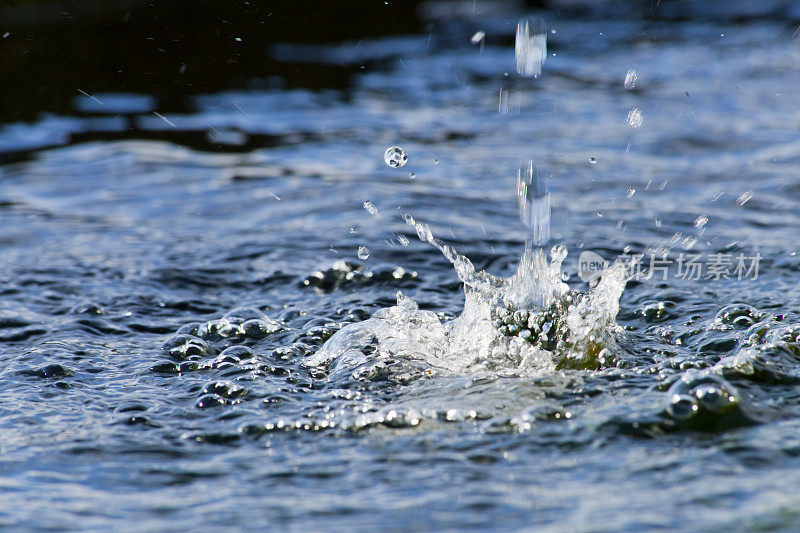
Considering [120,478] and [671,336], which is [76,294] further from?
[671,336]

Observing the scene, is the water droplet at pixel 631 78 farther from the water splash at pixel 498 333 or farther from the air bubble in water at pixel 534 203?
the water splash at pixel 498 333

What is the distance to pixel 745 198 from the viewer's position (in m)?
4.62

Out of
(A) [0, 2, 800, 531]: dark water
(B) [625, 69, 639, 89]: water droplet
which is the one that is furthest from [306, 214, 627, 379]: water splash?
(B) [625, 69, 639, 89]: water droplet

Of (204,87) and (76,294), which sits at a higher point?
(204,87)

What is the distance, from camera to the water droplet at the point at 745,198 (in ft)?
15.0

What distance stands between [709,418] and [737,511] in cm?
42

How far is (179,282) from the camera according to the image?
3.89m

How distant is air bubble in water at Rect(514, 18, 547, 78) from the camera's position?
7.41 m

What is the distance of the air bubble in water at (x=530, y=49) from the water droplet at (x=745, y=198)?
8.73 ft

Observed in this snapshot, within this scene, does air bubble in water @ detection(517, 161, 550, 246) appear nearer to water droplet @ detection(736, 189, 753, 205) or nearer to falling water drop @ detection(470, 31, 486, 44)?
water droplet @ detection(736, 189, 753, 205)

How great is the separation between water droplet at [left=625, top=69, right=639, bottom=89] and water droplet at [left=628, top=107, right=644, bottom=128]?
62 cm

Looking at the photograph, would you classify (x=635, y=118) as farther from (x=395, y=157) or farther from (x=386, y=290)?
(x=386, y=290)

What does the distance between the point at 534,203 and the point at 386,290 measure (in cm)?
71

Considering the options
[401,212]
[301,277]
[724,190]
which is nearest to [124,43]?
[401,212]
